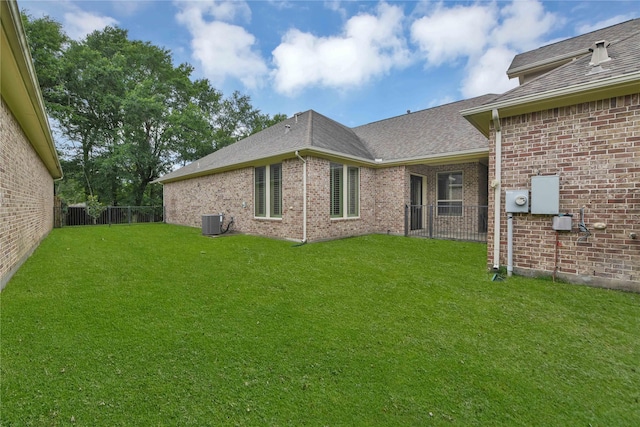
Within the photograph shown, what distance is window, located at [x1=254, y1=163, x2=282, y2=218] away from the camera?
938 cm

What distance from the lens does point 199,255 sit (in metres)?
6.67

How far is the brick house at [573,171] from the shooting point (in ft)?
12.8

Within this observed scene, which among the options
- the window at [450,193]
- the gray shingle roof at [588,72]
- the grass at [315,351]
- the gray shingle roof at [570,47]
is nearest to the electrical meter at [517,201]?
the grass at [315,351]

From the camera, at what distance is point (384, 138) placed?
12.1 m

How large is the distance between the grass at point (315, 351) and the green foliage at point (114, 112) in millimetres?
19634

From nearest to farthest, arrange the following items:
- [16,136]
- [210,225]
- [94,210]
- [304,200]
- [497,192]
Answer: [497,192] < [16,136] < [304,200] < [210,225] < [94,210]

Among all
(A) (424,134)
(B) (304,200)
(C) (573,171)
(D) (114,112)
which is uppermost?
(D) (114,112)

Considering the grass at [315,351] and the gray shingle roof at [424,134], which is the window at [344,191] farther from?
the grass at [315,351]

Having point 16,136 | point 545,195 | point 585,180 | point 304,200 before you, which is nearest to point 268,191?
point 304,200

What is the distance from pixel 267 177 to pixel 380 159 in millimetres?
4210

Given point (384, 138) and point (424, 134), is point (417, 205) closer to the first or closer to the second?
point (424, 134)

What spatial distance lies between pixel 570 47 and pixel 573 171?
737 centimetres

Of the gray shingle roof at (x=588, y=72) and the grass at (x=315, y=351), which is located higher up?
the gray shingle roof at (x=588, y=72)

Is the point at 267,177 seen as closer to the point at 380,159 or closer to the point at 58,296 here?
the point at 380,159
